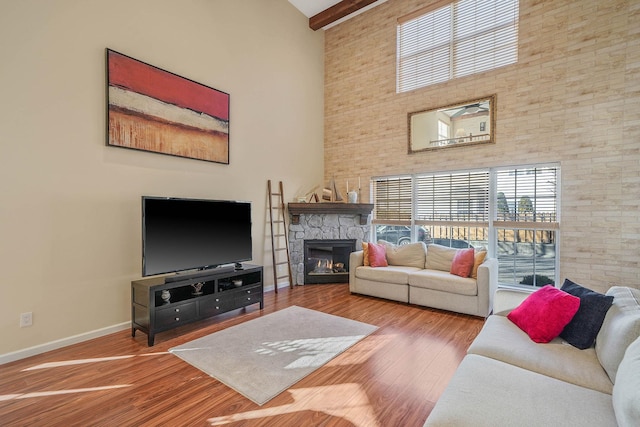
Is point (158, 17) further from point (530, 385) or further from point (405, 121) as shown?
point (530, 385)

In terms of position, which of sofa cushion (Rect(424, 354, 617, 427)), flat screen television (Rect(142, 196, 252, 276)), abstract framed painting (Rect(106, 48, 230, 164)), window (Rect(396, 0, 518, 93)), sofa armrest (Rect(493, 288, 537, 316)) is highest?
window (Rect(396, 0, 518, 93))

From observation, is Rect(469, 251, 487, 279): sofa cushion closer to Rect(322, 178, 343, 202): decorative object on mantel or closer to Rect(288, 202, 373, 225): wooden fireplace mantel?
Rect(288, 202, 373, 225): wooden fireplace mantel

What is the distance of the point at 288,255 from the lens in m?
5.31

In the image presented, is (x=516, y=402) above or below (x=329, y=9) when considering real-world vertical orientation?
below

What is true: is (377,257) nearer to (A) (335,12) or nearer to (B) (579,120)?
(B) (579,120)

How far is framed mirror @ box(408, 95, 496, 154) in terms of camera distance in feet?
15.5

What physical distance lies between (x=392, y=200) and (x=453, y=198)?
1.07 m

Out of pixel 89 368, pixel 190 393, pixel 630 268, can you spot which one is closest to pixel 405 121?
pixel 630 268

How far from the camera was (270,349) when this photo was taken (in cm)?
288

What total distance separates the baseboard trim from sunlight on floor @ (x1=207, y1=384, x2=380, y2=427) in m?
2.03

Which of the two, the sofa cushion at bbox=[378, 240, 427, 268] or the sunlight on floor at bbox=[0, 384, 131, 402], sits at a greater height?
the sofa cushion at bbox=[378, 240, 427, 268]

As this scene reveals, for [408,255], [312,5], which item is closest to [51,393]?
[408,255]

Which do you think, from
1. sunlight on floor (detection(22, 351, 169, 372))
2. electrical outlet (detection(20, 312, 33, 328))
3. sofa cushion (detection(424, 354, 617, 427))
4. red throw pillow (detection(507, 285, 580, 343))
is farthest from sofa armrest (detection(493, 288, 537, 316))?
electrical outlet (detection(20, 312, 33, 328))

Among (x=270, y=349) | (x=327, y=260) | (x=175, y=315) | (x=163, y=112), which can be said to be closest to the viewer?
(x=270, y=349)
